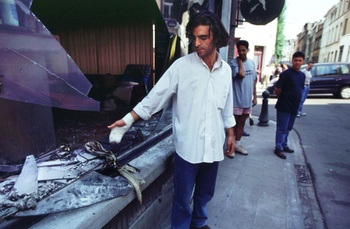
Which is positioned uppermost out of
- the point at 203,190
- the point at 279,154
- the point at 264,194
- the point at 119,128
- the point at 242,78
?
the point at 242,78

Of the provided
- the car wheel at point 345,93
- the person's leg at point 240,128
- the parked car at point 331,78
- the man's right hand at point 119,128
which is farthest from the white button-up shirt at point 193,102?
the car wheel at point 345,93

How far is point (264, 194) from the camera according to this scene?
326 cm

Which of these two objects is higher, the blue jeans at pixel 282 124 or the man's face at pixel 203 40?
the man's face at pixel 203 40

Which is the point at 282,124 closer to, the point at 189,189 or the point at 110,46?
the point at 189,189

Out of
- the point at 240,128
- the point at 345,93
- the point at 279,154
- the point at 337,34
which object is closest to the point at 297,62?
the point at 240,128

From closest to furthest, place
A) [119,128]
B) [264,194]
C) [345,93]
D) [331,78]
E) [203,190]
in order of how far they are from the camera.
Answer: [119,128] → [203,190] → [264,194] → [331,78] → [345,93]

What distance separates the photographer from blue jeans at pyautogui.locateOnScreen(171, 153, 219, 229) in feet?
6.73

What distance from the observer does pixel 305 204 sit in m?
3.10

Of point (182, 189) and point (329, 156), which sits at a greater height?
point (182, 189)

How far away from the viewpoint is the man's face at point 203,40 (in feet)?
6.06

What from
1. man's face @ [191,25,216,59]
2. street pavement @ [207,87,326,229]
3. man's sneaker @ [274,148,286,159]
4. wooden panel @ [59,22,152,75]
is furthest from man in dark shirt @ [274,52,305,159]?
wooden panel @ [59,22,152,75]

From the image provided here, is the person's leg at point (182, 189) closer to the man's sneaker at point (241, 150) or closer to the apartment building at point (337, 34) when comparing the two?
the man's sneaker at point (241, 150)

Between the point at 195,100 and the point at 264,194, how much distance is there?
218 cm

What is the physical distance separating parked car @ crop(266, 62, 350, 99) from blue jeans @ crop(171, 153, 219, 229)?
38.8 ft
